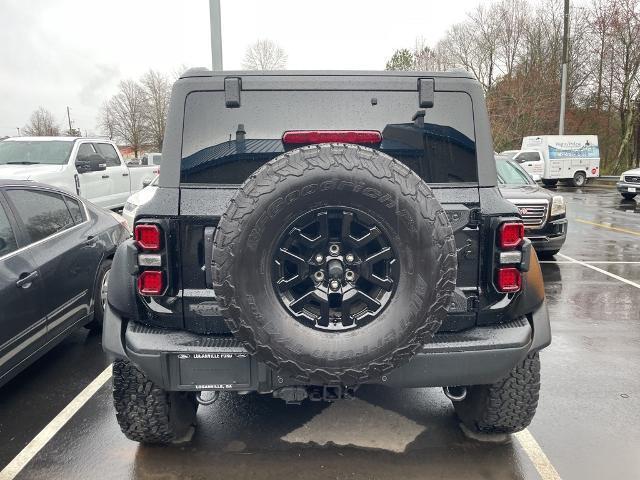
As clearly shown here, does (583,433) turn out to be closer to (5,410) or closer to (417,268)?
(417,268)

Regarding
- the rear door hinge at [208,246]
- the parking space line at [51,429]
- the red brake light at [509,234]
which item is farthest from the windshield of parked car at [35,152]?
the red brake light at [509,234]

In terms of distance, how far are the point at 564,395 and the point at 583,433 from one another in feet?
1.78

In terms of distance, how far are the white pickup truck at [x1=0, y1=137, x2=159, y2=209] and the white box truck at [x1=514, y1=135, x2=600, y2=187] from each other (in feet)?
65.0

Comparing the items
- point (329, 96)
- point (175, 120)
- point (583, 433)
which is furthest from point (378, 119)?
point (583, 433)

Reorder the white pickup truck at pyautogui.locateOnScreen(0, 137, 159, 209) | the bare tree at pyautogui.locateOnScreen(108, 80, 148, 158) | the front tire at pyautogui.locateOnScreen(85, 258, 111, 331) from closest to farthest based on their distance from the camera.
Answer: the front tire at pyautogui.locateOnScreen(85, 258, 111, 331) → the white pickup truck at pyautogui.locateOnScreen(0, 137, 159, 209) → the bare tree at pyautogui.locateOnScreen(108, 80, 148, 158)

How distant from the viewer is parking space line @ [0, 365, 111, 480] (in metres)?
2.82

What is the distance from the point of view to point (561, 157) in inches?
992

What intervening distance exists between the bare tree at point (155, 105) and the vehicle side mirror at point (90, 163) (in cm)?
4557

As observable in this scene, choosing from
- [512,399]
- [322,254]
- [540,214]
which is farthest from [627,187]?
[322,254]

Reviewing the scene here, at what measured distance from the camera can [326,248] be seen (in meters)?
2.22

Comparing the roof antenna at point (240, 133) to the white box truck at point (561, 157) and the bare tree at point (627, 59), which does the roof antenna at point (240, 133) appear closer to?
the white box truck at point (561, 157)

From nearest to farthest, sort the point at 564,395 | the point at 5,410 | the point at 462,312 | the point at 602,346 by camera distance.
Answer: the point at 462,312 → the point at 5,410 → the point at 564,395 → the point at 602,346

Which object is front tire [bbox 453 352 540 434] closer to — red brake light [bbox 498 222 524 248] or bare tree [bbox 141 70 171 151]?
red brake light [bbox 498 222 524 248]

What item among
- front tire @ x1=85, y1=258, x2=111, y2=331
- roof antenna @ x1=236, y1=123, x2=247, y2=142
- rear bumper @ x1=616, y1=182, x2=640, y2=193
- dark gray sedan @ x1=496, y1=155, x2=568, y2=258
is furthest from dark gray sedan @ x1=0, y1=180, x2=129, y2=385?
rear bumper @ x1=616, y1=182, x2=640, y2=193
